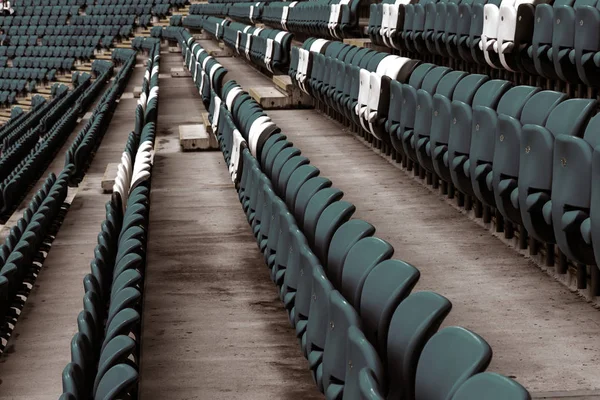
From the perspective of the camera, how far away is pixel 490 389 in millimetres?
496

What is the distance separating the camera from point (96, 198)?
2211 millimetres

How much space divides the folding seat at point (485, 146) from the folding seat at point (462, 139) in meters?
0.03

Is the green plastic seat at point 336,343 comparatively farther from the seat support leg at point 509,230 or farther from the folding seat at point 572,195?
the seat support leg at point 509,230

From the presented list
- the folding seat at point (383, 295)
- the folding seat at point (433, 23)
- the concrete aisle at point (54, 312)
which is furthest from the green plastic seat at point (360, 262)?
the folding seat at point (433, 23)

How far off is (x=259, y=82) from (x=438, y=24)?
1.35m

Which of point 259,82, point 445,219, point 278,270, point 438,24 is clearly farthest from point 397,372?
point 259,82

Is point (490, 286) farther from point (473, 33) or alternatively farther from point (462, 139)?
point (473, 33)

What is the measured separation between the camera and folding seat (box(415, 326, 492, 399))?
21.5 inches

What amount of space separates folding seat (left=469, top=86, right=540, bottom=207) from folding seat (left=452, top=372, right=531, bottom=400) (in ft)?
2.19

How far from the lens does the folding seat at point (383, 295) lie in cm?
72

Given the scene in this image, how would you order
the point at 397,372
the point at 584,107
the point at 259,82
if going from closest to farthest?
1. the point at 397,372
2. the point at 584,107
3. the point at 259,82

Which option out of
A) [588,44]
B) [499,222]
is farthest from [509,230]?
[588,44]

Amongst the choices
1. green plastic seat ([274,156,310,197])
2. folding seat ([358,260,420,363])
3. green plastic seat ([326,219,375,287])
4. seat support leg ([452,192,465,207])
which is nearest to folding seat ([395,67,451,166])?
seat support leg ([452,192,465,207])

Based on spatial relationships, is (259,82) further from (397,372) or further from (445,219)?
(397,372)
